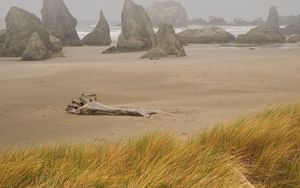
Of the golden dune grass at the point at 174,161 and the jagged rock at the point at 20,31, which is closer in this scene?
the golden dune grass at the point at 174,161

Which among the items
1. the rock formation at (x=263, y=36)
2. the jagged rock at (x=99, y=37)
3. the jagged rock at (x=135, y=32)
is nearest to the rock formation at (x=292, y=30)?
the rock formation at (x=263, y=36)

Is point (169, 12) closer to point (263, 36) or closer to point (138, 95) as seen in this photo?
point (263, 36)

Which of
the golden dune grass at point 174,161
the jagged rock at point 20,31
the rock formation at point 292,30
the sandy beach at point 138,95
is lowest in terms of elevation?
the rock formation at point 292,30

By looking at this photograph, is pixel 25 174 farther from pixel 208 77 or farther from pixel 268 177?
pixel 208 77

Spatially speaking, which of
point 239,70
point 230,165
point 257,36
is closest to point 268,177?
point 230,165

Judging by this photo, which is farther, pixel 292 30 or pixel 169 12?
pixel 169 12

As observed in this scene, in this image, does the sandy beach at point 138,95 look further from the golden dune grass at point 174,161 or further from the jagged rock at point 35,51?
the jagged rock at point 35,51

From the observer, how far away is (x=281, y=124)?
5613 mm

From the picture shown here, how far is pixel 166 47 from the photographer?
25.2m

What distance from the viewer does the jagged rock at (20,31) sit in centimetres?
2758

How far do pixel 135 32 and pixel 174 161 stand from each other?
2951 centimetres

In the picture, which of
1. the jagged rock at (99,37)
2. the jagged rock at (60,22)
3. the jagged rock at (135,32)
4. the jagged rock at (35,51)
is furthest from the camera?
the jagged rock at (60,22)

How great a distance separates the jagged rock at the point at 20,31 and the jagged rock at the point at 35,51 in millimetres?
1930

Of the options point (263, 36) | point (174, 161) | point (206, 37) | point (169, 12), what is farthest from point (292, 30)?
Answer: point (174, 161)
